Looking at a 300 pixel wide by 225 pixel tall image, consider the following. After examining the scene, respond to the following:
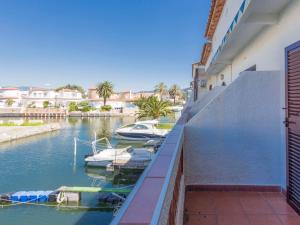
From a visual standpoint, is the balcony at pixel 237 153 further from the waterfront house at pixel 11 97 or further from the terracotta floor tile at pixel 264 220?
the waterfront house at pixel 11 97

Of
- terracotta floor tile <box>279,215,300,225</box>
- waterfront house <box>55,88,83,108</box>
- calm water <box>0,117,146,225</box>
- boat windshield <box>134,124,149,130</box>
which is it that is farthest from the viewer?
waterfront house <box>55,88,83,108</box>

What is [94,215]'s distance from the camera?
43.1ft

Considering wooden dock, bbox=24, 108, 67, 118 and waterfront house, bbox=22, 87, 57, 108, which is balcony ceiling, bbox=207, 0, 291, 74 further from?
waterfront house, bbox=22, 87, 57, 108

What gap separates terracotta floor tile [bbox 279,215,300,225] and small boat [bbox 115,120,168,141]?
80.9 ft

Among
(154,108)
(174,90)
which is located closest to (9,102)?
(174,90)

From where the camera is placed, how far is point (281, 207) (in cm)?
A: 365

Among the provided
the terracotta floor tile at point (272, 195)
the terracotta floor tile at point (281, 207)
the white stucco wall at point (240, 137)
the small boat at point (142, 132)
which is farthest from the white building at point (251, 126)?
the small boat at point (142, 132)

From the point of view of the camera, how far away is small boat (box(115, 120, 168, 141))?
28609 millimetres

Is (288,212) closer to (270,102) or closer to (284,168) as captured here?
(284,168)

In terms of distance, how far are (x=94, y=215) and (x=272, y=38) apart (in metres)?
12.0

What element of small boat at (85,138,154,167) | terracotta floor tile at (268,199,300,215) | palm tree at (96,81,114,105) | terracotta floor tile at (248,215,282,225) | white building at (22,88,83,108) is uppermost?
palm tree at (96,81,114,105)

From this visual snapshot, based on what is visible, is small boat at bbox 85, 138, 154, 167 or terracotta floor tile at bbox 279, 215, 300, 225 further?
small boat at bbox 85, 138, 154, 167

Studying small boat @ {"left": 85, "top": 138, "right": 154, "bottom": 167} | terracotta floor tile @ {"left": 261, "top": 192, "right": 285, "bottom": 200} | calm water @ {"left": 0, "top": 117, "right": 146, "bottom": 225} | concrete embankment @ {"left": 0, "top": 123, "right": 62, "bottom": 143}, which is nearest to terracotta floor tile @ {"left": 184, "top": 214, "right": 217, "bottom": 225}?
terracotta floor tile @ {"left": 261, "top": 192, "right": 285, "bottom": 200}

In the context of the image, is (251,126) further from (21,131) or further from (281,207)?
(21,131)
